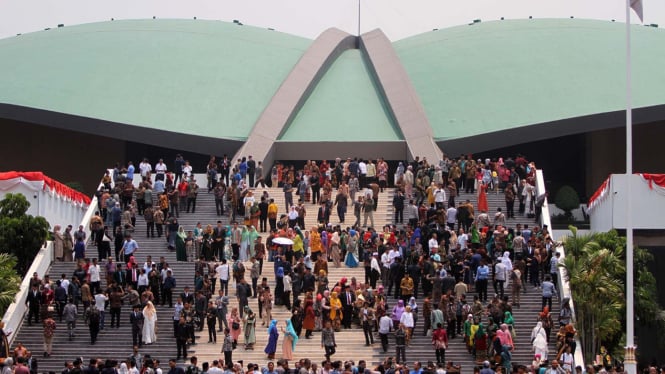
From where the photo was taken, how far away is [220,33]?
67.2m

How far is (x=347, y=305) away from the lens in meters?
40.1

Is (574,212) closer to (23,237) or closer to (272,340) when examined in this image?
(272,340)

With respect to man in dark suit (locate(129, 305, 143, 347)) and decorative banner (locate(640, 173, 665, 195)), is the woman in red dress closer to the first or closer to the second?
decorative banner (locate(640, 173, 665, 195))

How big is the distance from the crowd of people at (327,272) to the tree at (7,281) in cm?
51

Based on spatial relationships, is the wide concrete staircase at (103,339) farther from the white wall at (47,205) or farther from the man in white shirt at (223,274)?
the white wall at (47,205)

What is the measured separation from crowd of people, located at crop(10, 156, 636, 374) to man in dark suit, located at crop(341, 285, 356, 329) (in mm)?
25

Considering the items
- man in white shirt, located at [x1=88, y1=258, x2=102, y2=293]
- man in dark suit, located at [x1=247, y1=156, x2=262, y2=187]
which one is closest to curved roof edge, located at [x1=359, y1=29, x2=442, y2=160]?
man in dark suit, located at [x1=247, y1=156, x2=262, y2=187]

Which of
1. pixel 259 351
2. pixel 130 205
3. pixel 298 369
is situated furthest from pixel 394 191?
pixel 298 369

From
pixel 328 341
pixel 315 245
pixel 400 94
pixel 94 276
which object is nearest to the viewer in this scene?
pixel 328 341

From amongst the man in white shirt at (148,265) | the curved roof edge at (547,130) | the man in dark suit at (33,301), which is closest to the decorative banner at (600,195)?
the curved roof edge at (547,130)

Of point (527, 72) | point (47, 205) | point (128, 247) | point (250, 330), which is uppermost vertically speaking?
point (527, 72)

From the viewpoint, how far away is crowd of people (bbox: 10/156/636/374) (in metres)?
38.5

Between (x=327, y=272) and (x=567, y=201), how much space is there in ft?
49.6

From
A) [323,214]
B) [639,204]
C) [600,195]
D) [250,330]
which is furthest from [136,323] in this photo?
[600,195]
